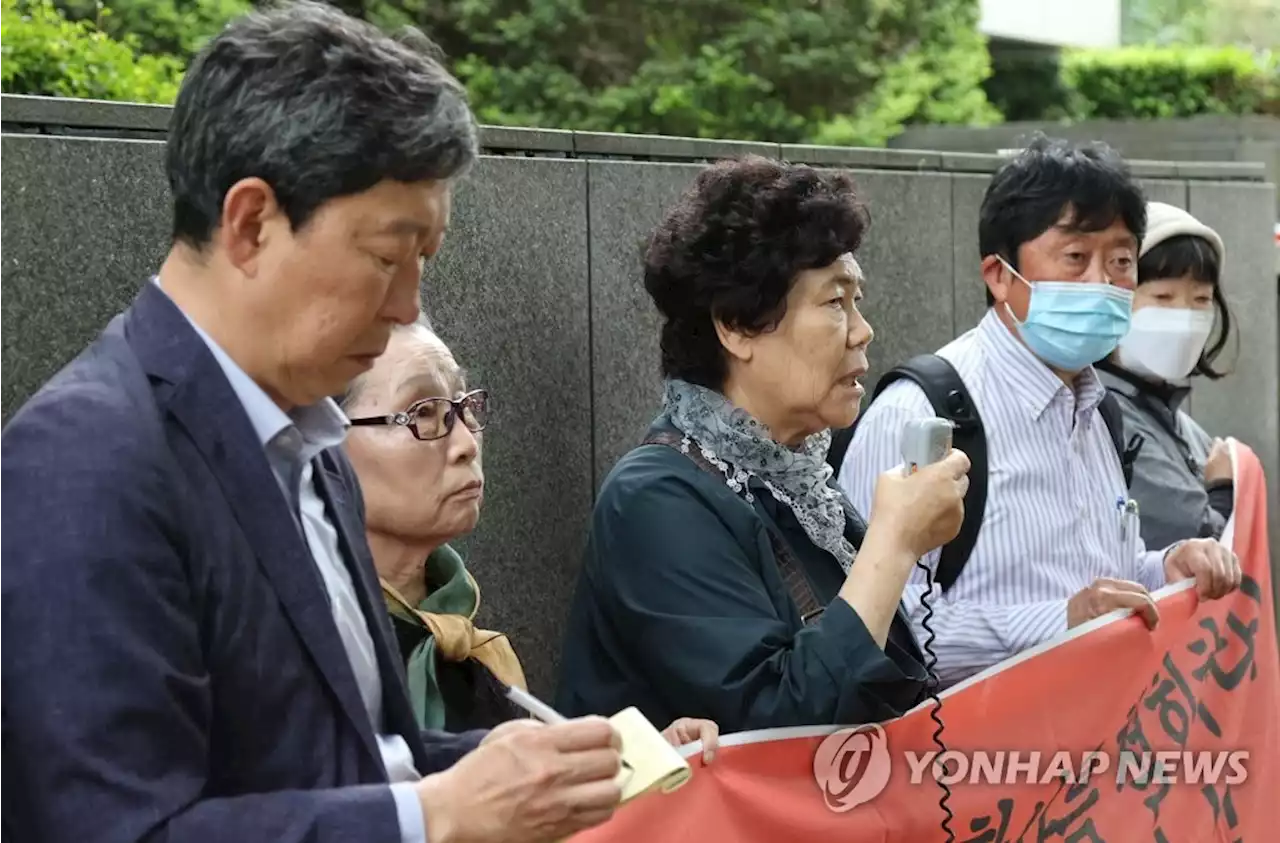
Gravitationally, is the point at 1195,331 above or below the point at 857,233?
below

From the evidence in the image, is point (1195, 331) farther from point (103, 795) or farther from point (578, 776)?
point (103, 795)

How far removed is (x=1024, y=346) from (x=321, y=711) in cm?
324

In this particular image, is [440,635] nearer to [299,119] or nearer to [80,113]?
[80,113]

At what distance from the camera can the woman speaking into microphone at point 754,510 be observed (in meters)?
3.54

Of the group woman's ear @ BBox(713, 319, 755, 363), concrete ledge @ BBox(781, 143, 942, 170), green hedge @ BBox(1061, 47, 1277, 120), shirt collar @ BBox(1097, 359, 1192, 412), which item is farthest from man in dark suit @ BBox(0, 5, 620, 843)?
green hedge @ BBox(1061, 47, 1277, 120)

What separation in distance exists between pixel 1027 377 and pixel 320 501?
2.84m

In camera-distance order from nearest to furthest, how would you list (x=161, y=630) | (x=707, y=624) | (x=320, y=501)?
(x=161, y=630), (x=320, y=501), (x=707, y=624)

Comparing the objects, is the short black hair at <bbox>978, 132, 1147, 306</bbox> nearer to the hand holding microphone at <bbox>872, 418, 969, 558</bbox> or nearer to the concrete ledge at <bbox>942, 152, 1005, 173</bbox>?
the hand holding microphone at <bbox>872, 418, 969, 558</bbox>

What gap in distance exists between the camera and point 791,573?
3797mm

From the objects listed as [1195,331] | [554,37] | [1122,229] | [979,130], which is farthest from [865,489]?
[979,130]

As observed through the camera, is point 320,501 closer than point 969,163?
Yes

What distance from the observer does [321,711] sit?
87.8 inches

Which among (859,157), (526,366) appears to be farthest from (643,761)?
(859,157)

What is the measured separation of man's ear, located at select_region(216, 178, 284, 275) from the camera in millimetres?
2188
